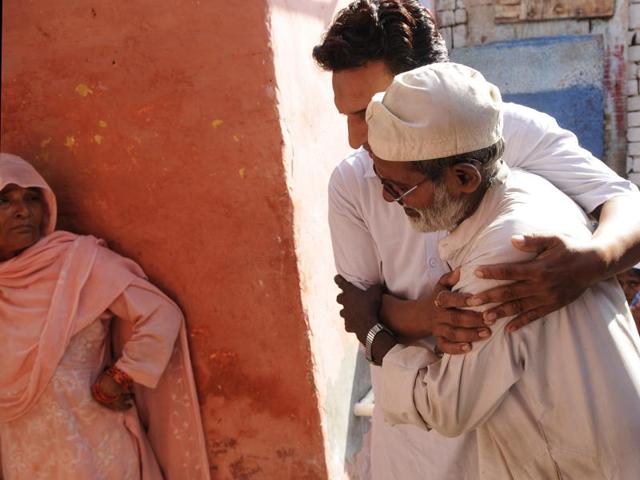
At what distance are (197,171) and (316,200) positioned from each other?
0.49m

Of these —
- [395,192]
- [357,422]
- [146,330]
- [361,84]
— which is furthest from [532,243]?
[357,422]

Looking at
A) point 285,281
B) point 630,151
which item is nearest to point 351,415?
point 285,281

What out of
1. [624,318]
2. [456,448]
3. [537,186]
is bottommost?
[456,448]

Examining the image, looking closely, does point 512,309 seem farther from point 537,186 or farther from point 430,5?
point 430,5

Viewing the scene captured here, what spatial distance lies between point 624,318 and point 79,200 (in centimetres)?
232

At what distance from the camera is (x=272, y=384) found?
10.5ft

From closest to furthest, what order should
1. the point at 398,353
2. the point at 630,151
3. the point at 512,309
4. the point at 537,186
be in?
the point at 512,309
the point at 537,186
the point at 398,353
the point at 630,151

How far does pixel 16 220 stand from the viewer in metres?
3.15

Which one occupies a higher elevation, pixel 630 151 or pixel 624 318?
pixel 624 318

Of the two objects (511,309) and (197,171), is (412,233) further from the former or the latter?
(197,171)

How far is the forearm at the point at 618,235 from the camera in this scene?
1.77 m

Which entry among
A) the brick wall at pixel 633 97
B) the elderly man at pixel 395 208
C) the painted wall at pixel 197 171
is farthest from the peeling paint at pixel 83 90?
the brick wall at pixel 633 97

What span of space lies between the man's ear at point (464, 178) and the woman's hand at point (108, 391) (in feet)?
6.15

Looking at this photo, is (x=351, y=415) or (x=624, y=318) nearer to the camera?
(x=624, y=318)
